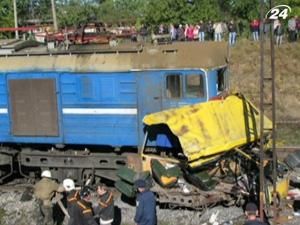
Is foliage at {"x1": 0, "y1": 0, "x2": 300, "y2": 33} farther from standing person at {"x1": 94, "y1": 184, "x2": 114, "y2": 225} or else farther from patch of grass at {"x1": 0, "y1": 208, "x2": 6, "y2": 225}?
standing person at {"x1": 94, "y1": 184, "x2": 114, "y2": 225}

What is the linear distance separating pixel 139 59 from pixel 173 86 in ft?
3.47

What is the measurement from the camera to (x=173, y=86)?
47.9 feet

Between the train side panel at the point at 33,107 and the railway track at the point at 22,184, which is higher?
the train side panel at the point at 33,107

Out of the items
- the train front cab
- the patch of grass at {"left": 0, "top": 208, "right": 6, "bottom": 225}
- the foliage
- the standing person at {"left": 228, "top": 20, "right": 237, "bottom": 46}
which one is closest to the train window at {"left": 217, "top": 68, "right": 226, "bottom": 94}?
the train front cab

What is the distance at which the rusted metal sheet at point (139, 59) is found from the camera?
1462cm

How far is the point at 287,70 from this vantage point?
29000 mm

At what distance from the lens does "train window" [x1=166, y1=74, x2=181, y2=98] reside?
47.8 feet

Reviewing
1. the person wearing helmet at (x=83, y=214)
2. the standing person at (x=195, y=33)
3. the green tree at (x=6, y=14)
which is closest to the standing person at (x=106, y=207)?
the person wearing helmet at (x=83, y=214)

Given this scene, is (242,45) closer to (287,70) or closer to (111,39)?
(287,70)

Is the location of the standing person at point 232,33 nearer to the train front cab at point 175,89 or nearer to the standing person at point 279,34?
the standing person at point 279,34

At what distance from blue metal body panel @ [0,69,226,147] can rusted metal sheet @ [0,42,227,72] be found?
153 mm

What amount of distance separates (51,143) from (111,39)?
10.1ft

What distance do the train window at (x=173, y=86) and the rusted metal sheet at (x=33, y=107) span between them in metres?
2.95

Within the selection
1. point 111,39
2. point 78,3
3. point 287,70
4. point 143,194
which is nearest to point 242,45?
point 287,70
